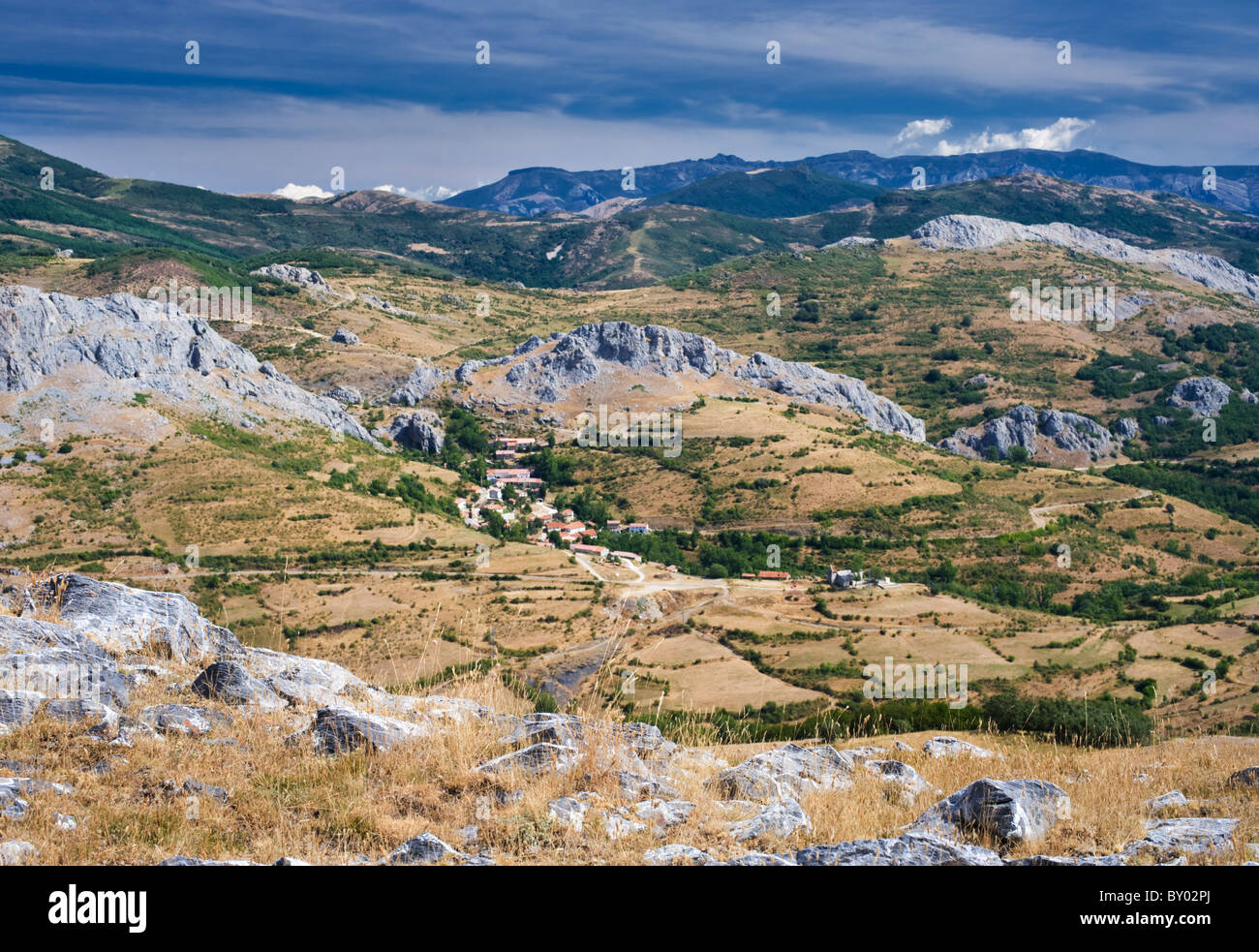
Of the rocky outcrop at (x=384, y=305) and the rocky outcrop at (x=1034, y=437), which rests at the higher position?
the rocky outcrop at (x=384, y=305)

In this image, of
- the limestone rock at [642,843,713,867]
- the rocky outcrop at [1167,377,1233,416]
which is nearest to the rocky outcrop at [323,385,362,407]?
Result: the limestone rock at [642,843,713,867]

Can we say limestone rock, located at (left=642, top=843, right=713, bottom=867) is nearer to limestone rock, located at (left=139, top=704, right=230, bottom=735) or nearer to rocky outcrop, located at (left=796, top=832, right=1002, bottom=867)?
rocky outcrop, located at (left=796, top=832, right=1002, bottom=867)

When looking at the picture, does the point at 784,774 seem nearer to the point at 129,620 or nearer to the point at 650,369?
the point at 129,620

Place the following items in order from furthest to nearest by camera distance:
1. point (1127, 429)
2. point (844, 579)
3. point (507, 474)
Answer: point (1127, 429)
point (507, 474)
point (844, 579)

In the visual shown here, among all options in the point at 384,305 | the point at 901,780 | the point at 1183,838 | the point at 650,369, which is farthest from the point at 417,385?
the point at 1183,838

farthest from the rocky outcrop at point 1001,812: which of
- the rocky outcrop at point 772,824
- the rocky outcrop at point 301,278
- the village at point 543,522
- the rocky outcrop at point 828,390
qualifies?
the rocky outcrop at point 301,278

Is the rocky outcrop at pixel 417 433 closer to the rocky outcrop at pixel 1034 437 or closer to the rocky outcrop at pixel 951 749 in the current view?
the rocky outcrop at pixel 1034 437
